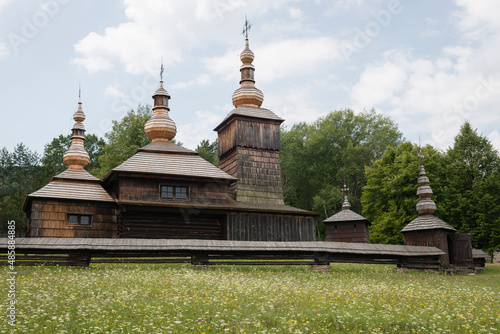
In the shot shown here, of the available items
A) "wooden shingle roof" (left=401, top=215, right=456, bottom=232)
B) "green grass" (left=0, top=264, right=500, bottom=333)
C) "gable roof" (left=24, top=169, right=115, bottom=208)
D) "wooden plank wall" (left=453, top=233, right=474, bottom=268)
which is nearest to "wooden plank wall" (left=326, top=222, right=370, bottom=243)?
"wooden shingle roof" (left=401, top=215, right=456, bottom=232)

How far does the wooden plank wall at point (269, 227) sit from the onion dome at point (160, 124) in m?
7.59

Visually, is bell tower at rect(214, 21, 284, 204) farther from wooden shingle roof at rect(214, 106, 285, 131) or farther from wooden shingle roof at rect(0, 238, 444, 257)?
wooden shingle roof at rect(0, 238, 444, 257)

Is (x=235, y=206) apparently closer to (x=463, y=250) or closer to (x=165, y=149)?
(x=165, y=149)

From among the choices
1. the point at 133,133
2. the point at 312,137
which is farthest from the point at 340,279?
the point at 312,137

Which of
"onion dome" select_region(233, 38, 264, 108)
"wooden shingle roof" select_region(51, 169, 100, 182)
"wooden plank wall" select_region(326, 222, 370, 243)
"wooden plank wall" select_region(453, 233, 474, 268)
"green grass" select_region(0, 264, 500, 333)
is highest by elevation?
"onion dome" select_region(233, 38, 264, 108)

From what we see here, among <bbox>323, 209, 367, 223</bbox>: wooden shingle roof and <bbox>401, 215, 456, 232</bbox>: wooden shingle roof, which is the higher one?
<bbox>323, 209, 367, 223</bbox>: wooden shingle roof

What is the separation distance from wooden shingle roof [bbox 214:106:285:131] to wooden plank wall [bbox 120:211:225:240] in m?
7.92

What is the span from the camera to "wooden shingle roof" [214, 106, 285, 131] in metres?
32.2

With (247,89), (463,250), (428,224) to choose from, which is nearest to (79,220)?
(247,89)

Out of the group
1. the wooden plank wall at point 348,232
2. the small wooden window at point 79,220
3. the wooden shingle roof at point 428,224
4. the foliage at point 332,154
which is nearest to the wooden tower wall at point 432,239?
the wooden shingle roof at point 428,224

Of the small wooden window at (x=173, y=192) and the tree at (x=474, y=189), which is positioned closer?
the small wooden window at (x=173, y=192)

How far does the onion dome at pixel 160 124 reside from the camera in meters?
30.9

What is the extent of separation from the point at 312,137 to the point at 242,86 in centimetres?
2108

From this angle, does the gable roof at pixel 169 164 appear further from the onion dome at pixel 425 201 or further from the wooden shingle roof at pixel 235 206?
the onion dome at pixel 425 201
